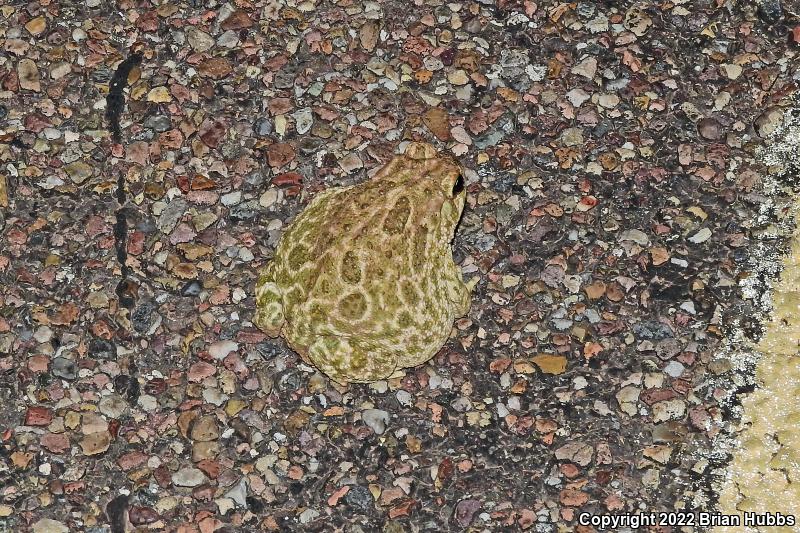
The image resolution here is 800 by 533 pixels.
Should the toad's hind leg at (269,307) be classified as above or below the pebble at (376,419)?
above

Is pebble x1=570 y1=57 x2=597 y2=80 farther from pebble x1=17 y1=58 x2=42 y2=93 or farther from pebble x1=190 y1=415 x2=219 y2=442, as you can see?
pebble x1=17 y1=58 x2=42 y2=93

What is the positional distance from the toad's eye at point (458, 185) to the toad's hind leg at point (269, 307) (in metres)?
1.01

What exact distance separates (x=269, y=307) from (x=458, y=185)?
113 centimetres

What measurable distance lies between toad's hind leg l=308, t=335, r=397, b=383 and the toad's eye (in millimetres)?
870

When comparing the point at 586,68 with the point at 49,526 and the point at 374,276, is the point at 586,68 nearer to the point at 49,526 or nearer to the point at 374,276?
the point at 374,276

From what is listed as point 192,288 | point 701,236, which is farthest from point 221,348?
point 701,236

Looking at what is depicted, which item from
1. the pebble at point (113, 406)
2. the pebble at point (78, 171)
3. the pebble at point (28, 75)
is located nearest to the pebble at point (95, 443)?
the pebble at point (113, 406)

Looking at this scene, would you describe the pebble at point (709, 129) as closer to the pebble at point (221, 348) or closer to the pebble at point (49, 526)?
the pebble at point (221, 348)

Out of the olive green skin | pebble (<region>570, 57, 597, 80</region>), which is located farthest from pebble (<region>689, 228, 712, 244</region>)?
the olive green skin

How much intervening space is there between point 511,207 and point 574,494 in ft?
5.40

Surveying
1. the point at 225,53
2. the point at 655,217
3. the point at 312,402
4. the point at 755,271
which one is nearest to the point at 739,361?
the point at 755,271

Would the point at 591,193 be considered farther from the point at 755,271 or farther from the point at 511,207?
the point at 755,271

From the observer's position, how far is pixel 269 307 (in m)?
5.04

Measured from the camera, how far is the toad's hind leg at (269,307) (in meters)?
5.02
